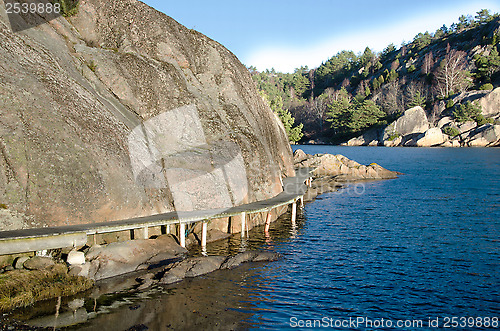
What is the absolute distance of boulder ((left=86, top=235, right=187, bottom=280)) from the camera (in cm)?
1988

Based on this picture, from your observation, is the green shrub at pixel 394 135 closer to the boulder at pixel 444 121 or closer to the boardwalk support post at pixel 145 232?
the boulder at pixel 444 121

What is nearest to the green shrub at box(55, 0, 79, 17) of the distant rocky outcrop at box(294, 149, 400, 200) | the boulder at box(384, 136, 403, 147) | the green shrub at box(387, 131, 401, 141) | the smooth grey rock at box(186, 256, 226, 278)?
the smooth grey rock at box(186, 256, 226, 278)

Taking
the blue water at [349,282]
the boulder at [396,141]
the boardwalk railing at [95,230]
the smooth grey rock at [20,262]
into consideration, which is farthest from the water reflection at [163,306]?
the boulder at [396,141]

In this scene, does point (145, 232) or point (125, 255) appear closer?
point (125, 255)

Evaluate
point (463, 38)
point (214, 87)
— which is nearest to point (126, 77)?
point (214, 87)

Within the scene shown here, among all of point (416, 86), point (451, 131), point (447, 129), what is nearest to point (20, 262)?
point (451, 131)

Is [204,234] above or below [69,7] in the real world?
below

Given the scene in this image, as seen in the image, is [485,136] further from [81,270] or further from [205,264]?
[81,270]

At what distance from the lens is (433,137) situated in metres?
132

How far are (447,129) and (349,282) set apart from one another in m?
126

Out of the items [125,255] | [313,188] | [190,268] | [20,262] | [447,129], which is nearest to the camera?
[20,262]

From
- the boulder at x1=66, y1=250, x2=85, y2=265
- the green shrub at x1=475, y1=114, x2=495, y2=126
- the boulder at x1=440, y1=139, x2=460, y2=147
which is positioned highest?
the green shrub at x1=475, y1=114, x2=495, y2=126

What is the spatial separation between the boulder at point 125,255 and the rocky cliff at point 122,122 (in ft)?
6.58

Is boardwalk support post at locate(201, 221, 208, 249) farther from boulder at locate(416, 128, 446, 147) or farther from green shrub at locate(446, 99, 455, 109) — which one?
green shrub at locate(446, 99, 455, 109)
